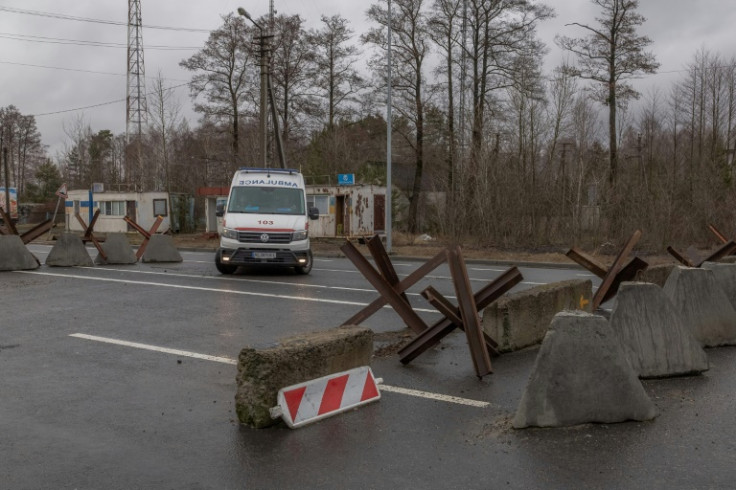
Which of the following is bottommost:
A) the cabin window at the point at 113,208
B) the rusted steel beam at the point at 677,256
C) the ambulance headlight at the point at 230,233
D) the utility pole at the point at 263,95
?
the rusted steel beam at the point at 677,256

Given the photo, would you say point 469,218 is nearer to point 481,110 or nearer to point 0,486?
point 481,110

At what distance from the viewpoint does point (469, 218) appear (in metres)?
25.9

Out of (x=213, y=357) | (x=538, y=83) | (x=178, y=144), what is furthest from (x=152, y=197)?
(x=213, y=357)

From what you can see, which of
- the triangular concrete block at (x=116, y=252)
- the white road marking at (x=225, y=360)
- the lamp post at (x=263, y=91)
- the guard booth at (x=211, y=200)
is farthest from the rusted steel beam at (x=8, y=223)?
the guard booth at (x=211, y=200)

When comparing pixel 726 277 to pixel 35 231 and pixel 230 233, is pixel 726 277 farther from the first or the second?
pixel 35 231

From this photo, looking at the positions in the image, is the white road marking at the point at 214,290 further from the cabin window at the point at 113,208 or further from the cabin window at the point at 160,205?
the cabin window at the point at 113,208

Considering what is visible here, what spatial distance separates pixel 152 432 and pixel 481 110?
2868cm

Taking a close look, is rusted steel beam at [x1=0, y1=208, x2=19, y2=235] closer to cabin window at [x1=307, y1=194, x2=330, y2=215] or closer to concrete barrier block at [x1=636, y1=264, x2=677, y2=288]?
concrete barrier block at [x1=636, y1=264, x2=677, y2=288]

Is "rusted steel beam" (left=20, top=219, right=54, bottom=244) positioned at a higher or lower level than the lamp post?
lower

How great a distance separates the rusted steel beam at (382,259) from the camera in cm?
700

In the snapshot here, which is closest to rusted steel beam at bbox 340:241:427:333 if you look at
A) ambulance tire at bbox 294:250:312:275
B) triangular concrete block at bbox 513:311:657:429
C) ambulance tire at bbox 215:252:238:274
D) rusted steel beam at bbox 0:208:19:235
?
triangular concrete block at bbox 513:311:657:429

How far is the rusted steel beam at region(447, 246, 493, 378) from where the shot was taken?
609 centimetres

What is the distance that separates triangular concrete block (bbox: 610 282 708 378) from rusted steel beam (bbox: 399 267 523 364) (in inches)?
42.1

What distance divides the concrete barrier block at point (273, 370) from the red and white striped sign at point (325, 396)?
62 millimetres
